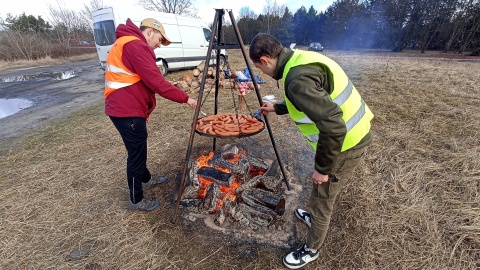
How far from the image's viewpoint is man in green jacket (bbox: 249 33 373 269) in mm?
1436

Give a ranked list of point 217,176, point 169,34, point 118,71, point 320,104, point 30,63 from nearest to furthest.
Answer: point 320,104, point 118,71, point 217,176, point 169,34, point 30,63

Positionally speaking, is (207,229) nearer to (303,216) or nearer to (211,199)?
(211,199)

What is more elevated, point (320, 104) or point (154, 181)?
point (320, 104)

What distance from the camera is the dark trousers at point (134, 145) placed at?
2.42 m

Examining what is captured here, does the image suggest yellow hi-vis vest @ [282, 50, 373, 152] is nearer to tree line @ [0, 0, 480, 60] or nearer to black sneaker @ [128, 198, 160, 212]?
black sneaker @ [128, 198, 160, 212]

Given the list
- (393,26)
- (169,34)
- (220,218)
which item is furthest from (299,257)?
(393,26)

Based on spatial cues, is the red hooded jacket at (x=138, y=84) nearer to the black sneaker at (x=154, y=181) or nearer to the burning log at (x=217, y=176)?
the burning log at (x=217, y=176)

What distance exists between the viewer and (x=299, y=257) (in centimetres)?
207

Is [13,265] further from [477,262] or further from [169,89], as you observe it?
[477,262]

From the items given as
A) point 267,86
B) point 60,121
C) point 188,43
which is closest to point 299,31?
point 188,43

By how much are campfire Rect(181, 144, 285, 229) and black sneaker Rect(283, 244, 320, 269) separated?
18.1 inches

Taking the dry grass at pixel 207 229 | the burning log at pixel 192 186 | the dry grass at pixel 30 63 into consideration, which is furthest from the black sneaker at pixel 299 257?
the dry grass at pixel 30 63

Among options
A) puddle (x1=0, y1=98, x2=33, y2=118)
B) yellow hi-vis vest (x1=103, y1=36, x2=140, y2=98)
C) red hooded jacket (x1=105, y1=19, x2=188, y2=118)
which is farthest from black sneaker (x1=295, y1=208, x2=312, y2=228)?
puddle (x1=0, y1=98, x2=33, y2=118)

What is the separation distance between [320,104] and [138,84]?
6.03 ft
